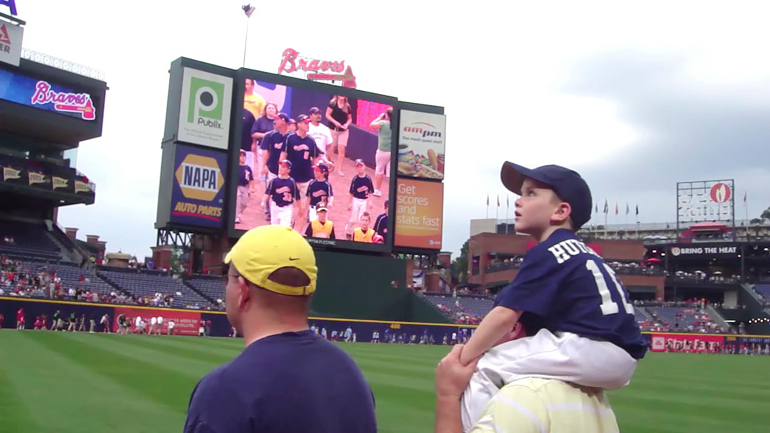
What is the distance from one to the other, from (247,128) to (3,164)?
15.1 meters

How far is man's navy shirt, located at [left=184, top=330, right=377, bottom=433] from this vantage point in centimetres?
201

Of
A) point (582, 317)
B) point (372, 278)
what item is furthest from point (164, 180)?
point (582, 317)

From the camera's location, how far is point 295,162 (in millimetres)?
41469

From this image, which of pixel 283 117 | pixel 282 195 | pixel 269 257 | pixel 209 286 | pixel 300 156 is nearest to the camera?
pixel 269 257

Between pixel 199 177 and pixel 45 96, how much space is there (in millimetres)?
12343

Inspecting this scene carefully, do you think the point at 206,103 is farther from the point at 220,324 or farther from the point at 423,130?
the point at 423,130

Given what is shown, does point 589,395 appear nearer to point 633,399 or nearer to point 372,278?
point 633,399

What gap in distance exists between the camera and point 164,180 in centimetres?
4119

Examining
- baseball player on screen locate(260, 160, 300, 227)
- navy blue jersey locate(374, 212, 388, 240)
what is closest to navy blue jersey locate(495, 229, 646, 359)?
baseball player on screen locate(260, 160, 300, 227)

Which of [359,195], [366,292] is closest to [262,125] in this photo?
[359,195]

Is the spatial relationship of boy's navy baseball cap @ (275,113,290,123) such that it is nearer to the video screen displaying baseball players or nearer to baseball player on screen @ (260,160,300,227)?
the video screen displaying baseball players

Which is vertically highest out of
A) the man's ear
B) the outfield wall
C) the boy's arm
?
A: the man's ear

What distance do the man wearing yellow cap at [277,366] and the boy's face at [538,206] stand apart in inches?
34.6

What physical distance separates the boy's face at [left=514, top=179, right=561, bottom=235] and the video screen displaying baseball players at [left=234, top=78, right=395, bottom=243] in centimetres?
3723
